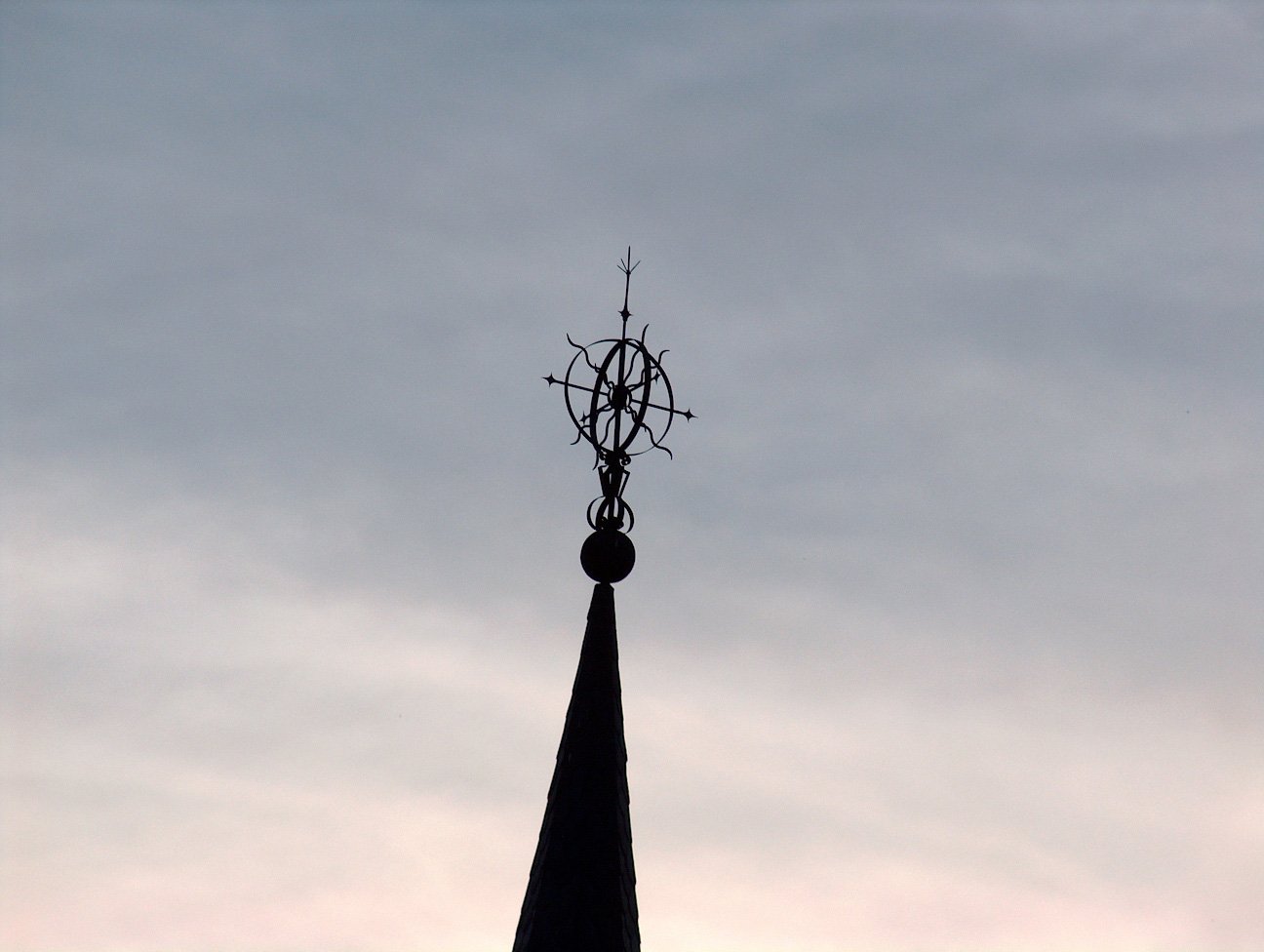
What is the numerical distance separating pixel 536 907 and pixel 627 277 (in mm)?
6723

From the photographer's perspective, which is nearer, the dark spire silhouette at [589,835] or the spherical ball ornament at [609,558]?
the dark spire silhouette at [589,835]

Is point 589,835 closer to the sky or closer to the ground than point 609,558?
closer to the ground

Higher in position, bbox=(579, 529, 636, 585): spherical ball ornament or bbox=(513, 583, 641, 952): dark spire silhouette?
bbox=(579, 529, 636, 585): spherical ball ornament

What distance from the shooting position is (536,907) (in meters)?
21.2

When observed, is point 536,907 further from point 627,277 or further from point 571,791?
point 627,277

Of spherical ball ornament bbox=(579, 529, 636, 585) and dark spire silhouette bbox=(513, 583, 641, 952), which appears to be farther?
spherical ball ornament bbox=(579, 529, 636, 585)

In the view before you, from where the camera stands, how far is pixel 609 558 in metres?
23.0

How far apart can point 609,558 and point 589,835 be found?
2770 millimetres

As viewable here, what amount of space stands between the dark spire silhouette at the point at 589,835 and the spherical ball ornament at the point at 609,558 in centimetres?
41

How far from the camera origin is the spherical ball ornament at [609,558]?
23000mm

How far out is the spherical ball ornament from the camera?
75.5 feet

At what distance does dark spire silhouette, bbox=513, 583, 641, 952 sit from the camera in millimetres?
21016

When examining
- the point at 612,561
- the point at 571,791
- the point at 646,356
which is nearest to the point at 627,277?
the point at 646,356

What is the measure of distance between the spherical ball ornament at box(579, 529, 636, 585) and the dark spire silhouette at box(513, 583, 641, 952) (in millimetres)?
408
